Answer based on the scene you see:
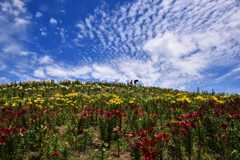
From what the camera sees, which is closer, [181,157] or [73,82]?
[181,157]

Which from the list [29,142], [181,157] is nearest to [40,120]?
[29,142]

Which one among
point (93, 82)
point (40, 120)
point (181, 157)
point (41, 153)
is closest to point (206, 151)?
point (181, 157)

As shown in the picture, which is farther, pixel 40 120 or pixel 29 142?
pixel 40 120

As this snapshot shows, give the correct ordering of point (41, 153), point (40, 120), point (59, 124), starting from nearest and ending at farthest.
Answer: point (41, 153)
point (40, 120)
point (59, 124)

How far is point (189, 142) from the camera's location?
253cm

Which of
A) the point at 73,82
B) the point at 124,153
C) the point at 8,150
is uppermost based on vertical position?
the point at 73,82

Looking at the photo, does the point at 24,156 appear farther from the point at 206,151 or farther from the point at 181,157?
the point at 206,151

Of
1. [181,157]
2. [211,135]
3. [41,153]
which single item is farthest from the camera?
[211,135]

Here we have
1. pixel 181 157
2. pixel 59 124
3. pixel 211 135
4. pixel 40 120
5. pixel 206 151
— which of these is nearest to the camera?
pixel 181 157

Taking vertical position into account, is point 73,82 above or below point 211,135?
above

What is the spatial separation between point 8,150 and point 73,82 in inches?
537

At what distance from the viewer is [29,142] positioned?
2877mm

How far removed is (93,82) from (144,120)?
1270cm

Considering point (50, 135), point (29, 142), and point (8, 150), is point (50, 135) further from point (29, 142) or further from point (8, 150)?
point (8, 150)
